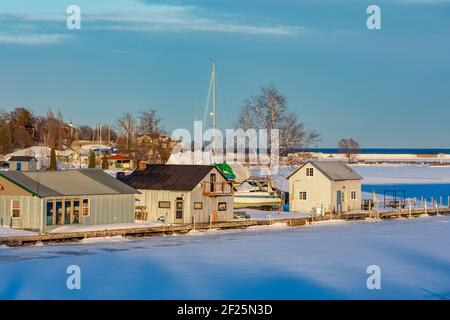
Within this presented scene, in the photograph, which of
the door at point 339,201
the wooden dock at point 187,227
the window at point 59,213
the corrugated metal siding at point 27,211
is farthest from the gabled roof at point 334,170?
the corrugated metal siding at point 27,211

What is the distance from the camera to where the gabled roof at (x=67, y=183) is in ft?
138

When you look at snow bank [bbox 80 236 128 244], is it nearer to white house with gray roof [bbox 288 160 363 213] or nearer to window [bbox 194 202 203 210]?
window [bbox 194 202 203 210]

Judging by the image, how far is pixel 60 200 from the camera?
42.2 metres

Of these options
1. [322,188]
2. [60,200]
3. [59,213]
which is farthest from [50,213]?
[322,188]

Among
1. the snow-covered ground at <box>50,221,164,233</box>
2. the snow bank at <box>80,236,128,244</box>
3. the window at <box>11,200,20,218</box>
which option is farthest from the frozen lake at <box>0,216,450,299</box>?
the window at <box>11,200,20,218</box>

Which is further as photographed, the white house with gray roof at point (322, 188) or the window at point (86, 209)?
the white house with gray roof at point (322, 188)

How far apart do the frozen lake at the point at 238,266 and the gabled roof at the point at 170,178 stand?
4400 mm

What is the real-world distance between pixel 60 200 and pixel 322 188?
21354 millimetres

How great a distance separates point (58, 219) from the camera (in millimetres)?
42406

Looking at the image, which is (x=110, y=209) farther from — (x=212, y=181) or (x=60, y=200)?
(x=212, y=181)

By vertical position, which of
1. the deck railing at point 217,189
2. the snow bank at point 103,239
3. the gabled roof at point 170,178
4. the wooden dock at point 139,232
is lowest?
the snow bank at point 103,239

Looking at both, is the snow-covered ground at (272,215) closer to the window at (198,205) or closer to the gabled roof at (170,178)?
the window at (198,205)
